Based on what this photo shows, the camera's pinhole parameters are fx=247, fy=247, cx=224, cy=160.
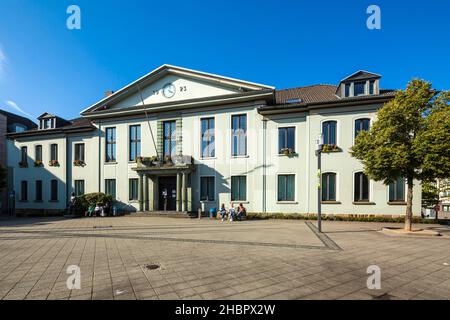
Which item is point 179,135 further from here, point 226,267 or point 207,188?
point 226,267

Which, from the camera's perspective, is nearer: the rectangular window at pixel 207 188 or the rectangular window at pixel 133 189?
the rectangular window at pixel 207 188

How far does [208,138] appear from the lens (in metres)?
21.6

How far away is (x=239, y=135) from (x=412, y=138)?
1182 cm

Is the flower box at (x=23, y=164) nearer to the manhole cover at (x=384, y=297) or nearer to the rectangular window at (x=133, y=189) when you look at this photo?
the rectangular window at (x=133, y=189)

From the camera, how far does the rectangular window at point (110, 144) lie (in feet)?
81.7

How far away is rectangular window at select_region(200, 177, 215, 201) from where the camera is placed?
21195mm

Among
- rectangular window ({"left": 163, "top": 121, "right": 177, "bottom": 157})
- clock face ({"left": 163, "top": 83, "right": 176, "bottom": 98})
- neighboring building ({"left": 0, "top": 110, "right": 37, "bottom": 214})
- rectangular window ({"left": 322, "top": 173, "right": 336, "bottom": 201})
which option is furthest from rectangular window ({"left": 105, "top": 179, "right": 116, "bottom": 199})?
rectangular window ({"left": 322, "top": 173, "right": 336, "bottom": 201})

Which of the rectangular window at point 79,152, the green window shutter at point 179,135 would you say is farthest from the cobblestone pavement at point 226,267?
the rectangular window at point 79,152

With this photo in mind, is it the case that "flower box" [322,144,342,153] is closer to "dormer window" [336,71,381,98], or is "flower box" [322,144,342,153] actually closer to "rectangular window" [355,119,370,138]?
"rectangular window" [355,119,370,138]

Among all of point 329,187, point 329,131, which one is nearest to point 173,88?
point 329,131

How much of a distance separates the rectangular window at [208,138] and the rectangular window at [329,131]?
9.01 metres

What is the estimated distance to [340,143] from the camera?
1833cm

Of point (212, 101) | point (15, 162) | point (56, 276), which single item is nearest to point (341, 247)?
point (56, 276)
